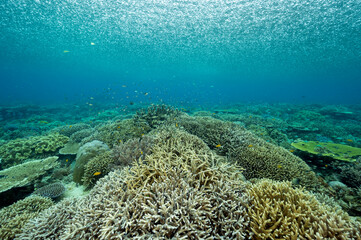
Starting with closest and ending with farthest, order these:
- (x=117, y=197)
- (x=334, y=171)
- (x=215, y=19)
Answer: (x=117, y=197)
(x=334, y=171)
(x=215, y=19)

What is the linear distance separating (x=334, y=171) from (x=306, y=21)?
931 inches

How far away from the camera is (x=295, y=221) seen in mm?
1995

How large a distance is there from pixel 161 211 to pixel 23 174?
6.06 m

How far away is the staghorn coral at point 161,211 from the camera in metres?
1.95

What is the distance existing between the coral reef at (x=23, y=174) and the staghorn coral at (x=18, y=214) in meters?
1.15

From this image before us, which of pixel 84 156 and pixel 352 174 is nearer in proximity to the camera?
pixel 352 174

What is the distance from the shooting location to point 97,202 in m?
2.48

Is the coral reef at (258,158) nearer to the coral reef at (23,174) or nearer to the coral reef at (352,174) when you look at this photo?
the coral reef at (352,174)

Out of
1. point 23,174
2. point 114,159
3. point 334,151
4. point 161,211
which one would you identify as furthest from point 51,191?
point 334,151

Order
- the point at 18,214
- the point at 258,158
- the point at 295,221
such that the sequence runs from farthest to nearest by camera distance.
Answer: the point at 258,158
the point at 18,214
the point at 295,221

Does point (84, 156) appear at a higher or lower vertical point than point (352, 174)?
higher

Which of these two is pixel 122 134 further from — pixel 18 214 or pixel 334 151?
pixel 334 151

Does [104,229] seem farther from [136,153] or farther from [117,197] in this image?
[136,153]

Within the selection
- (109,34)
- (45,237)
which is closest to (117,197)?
(45,237)
